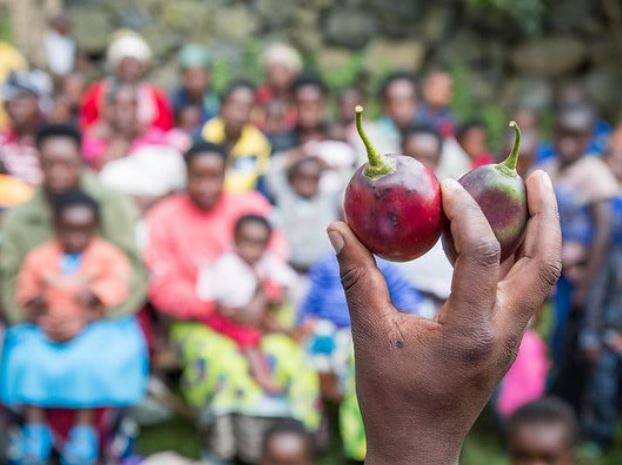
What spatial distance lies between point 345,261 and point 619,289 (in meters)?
3.20

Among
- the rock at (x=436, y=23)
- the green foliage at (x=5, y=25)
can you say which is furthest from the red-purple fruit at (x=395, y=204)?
the green foliage at (x=5, y=25)

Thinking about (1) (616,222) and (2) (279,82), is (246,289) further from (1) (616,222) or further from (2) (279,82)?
(2) (279,82)

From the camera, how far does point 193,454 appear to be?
4.20 meters

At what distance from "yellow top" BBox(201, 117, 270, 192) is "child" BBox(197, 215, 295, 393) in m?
0.84

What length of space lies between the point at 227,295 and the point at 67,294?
30.4 inches

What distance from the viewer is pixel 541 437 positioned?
2.92 m

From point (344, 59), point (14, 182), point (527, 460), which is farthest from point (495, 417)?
point (344, 59)

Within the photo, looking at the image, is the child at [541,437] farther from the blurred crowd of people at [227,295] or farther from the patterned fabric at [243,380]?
the patterned fabric at [243,380]

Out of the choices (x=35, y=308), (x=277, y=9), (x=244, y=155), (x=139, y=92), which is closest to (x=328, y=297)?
(x=35, y=308)

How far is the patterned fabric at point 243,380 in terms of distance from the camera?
384 cm

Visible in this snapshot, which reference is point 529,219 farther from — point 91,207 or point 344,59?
point 344,59

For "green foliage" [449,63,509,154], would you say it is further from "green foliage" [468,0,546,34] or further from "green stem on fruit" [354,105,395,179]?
"green stem on fruit" [354,105,395,179]

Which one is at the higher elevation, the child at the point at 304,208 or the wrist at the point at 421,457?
the wrist at the point at 421,457

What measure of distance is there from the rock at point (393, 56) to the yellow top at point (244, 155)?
3746mm
